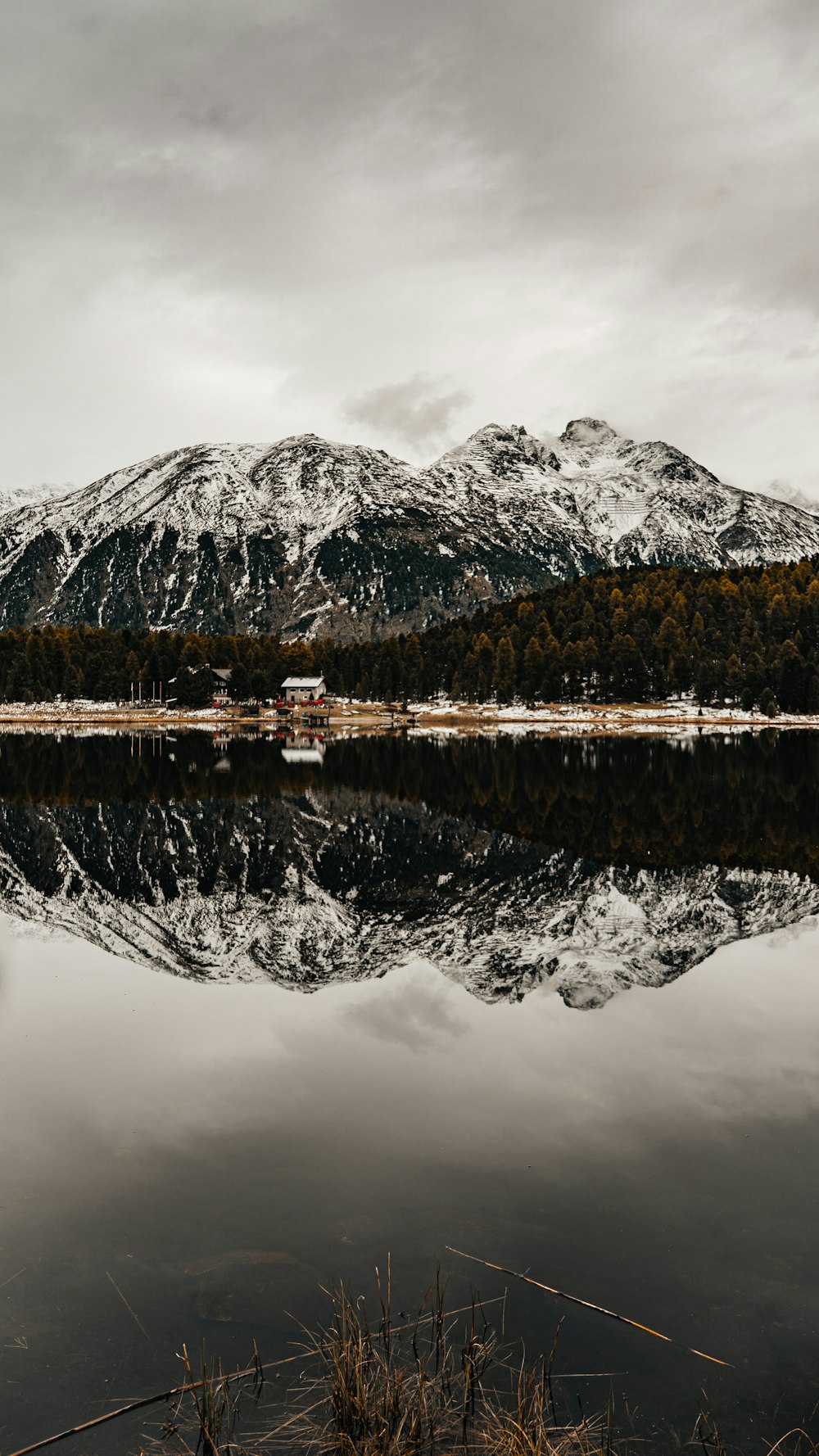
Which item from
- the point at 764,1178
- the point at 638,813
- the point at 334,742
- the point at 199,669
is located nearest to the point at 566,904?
the point at 764,1178

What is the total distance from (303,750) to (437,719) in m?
78.8

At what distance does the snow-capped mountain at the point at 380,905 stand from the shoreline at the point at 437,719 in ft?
351

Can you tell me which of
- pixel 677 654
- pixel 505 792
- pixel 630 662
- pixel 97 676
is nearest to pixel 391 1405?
pixel 505 792

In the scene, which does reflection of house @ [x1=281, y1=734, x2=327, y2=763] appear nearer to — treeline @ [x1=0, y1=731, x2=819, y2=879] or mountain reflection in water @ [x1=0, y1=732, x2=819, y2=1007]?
treeline @ [x1=0, y1=731, x2=819, y2=879]

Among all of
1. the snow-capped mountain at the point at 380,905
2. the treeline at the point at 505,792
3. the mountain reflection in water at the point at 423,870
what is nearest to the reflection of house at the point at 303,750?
the treeline at the point at 505,792

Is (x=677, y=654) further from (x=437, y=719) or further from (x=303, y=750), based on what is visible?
(x=303, y=750)

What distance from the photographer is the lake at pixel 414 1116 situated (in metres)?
7.18

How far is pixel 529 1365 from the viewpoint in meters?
6.79

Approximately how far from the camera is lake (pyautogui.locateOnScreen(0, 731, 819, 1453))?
7.18 metres

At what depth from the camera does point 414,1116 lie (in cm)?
1107

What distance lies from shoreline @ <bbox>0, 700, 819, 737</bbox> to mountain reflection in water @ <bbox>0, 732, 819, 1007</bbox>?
8914 centimetres

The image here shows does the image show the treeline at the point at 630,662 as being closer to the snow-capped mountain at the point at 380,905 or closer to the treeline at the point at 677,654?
the treeline at the point at 677,654

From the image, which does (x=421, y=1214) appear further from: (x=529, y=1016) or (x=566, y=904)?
(x=566, y=904)

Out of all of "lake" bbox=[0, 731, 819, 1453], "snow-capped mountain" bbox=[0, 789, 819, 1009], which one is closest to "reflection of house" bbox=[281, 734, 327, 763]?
"snow-capped mountain" bbox=[0, 789, 819, 1009]
